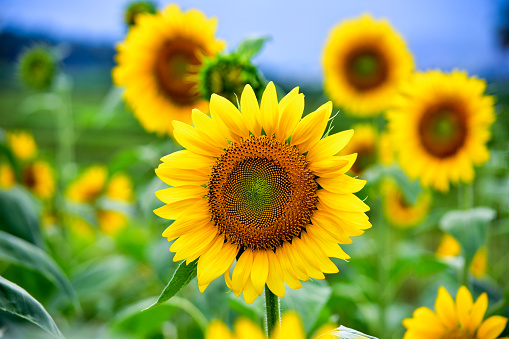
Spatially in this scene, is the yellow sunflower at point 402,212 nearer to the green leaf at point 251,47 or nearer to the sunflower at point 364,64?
the sunflower at point 364,64

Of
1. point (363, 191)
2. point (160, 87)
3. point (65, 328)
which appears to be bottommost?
point (65, 328)

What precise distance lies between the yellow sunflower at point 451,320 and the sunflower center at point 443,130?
2.86 feet

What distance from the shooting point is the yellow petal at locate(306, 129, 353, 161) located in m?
0.74

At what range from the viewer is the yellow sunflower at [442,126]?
1557 mm

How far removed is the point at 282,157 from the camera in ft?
2.67

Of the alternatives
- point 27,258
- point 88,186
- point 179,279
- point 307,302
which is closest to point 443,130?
point 307,302

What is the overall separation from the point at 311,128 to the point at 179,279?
0.32 metres

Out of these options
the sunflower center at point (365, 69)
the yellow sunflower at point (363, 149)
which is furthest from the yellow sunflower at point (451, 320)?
the yellow sunflower at point (363, 149)

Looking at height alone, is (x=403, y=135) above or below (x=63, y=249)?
above

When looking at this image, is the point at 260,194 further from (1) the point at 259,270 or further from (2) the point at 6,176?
(2) the point at 6,176

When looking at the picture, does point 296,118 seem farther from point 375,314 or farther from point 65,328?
point 375,314

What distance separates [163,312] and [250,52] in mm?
775

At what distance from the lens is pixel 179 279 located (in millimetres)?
761

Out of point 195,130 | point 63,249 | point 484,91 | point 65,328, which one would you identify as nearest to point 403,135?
point 484,91
